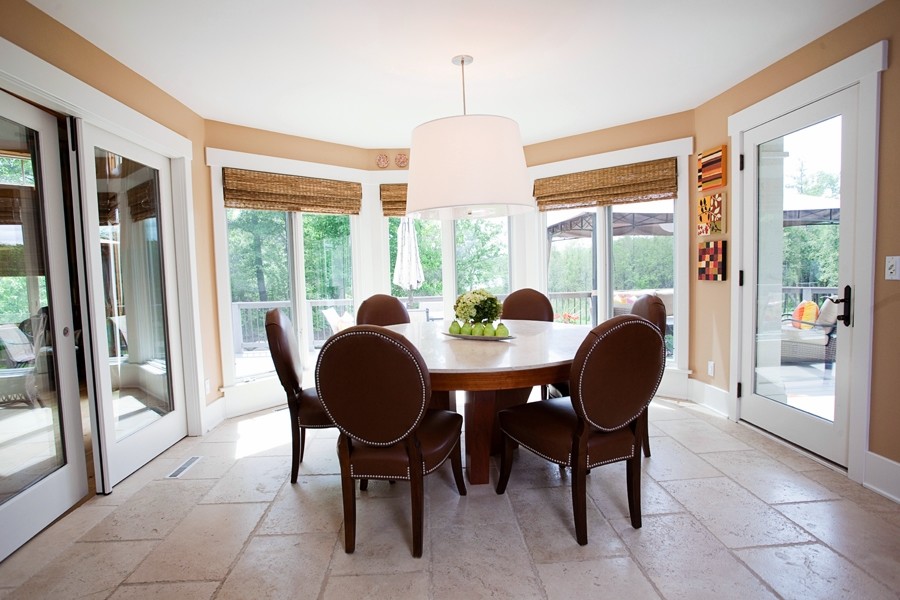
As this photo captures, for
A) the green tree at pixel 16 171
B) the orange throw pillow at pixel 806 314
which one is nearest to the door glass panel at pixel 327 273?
the green tree at pixel 16 171

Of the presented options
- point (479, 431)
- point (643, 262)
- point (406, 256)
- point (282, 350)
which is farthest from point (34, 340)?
point (643, 262)

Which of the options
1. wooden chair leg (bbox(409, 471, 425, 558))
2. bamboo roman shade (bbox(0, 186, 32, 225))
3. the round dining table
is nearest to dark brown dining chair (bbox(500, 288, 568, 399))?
the round dining table

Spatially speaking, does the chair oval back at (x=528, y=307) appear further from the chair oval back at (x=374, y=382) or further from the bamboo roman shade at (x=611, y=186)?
the chair oval back at (x=374, y=382)

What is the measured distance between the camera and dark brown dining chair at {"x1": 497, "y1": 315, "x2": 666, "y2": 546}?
1.79 m

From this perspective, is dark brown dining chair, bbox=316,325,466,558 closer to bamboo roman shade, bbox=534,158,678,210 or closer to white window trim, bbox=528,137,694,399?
white window trim, bbox=528,137,694,399

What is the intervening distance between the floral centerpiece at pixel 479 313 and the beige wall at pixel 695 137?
1900 mm

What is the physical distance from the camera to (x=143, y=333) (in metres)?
3.01

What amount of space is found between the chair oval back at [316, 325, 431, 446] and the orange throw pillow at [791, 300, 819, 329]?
7.98 feet

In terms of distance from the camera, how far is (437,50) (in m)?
2.59

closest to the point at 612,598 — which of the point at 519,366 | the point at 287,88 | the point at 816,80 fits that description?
the point at 519,366

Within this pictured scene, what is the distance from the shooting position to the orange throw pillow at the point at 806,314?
2.74 metres

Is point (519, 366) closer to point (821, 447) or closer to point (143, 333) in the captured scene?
A: point (821, 447)

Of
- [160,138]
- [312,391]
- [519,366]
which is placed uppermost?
[160,138]

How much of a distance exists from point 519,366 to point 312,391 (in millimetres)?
1288
